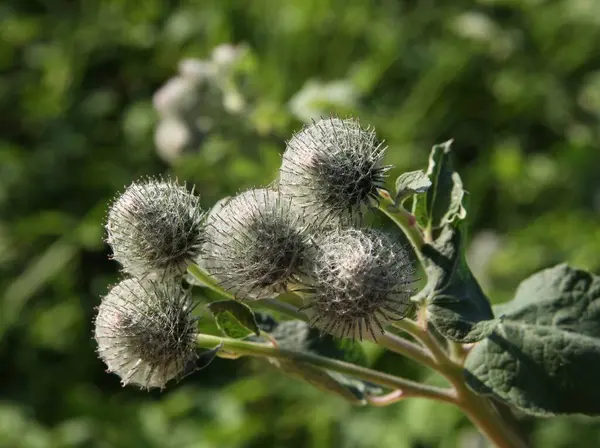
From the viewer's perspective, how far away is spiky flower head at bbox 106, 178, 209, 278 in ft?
4.56

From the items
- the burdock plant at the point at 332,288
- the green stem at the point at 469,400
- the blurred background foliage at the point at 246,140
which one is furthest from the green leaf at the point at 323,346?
the blurred background foliage at the point at 246,140

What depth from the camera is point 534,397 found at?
141cm

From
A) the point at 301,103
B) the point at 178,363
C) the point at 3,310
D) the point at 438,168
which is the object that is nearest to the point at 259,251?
the point at 178,363

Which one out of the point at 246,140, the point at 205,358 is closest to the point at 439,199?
the point at 205,358

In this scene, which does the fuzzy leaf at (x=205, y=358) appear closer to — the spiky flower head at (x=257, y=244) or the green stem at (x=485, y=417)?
the spiky flower head at (x=257, y=244)

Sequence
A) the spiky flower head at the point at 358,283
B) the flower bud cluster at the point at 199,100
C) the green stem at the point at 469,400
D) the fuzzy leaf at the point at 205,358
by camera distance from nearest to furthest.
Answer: the spiky flower head at the point at 358,283 → the fuzzy leaf at the point at 205,358 → the green stem at the point at 469,400 → the flower bud cluster at the point at 199,100

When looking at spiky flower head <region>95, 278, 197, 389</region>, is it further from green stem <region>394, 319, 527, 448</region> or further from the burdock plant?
green stem <region>394, 319, 527, 448</region>

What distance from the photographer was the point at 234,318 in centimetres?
144

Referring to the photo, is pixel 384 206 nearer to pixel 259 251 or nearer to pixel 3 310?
pixel 259 251

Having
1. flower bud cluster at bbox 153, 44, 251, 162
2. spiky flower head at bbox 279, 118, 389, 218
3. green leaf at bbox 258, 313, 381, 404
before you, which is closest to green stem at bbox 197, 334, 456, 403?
green leaf at bbox 258, 313, 381, 404

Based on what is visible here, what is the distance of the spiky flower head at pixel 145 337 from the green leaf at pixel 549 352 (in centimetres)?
53

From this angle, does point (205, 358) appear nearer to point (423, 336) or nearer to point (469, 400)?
point (423, 336)

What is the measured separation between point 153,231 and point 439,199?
0.57 metres

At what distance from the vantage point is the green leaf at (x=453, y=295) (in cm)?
132
